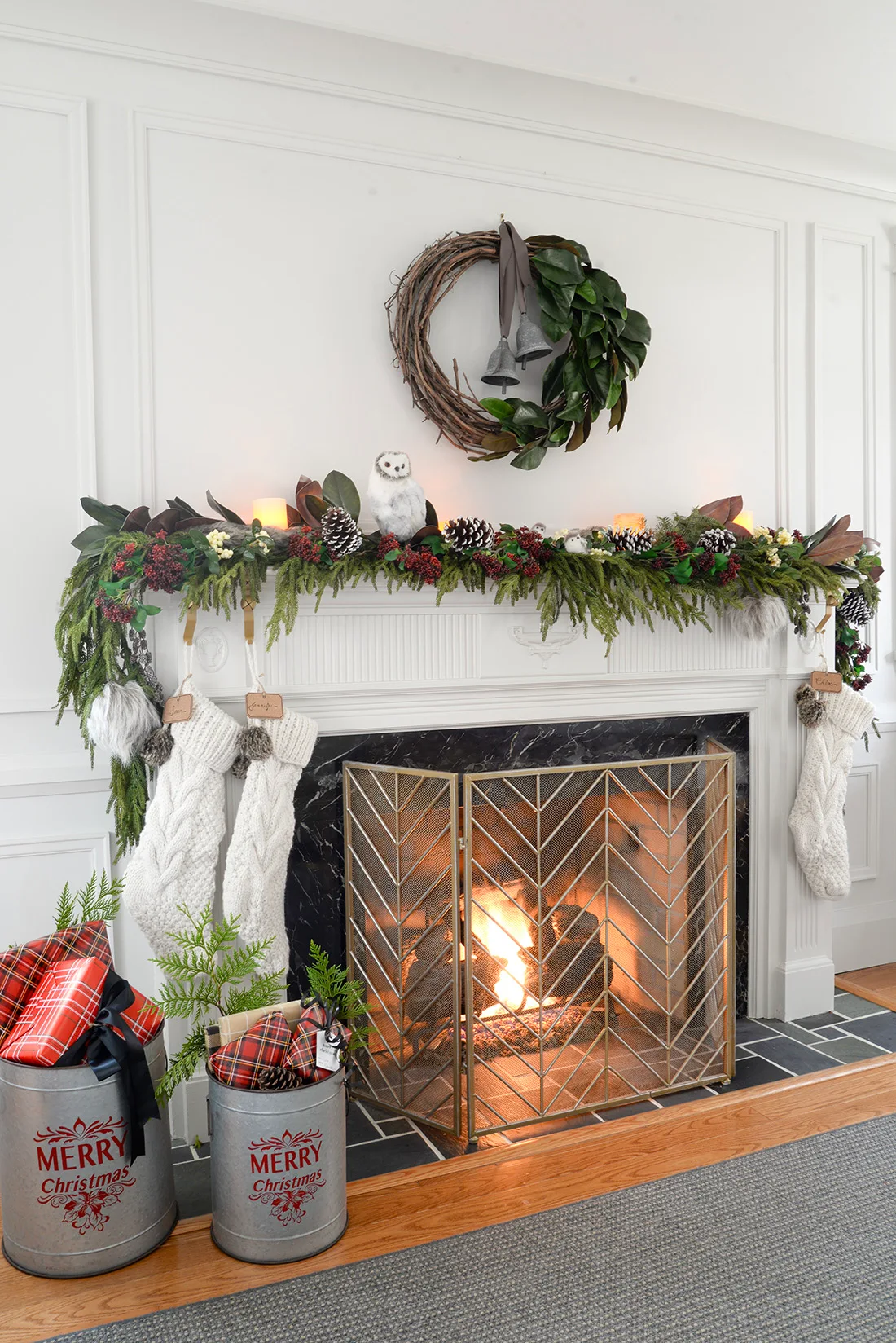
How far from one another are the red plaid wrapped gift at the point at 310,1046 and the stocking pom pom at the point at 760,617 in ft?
5.29

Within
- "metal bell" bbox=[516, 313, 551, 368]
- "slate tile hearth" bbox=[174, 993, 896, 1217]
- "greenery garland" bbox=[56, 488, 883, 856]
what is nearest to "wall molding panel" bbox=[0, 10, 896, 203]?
"metal bell" bbox=[516, 313, 551, 368]

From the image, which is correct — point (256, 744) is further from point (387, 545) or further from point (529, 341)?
point (529, 341)

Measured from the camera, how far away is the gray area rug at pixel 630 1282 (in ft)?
5.25

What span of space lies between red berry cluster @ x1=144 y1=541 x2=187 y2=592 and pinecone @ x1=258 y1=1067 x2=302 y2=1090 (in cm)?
102

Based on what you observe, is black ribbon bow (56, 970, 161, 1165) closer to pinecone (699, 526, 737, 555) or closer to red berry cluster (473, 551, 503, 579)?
red berry cluster (473, 551, 503, 579)

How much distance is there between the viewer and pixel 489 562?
2.24m

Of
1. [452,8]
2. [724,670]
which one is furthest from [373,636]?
[452,8]

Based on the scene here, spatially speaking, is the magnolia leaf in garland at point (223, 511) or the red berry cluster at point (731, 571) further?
the red berry cluster at point (731, 571)

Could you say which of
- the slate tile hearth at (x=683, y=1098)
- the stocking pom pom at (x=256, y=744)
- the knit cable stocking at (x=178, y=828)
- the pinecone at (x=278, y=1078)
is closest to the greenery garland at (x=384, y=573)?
the knit cable stocking at (x=178, y=828)

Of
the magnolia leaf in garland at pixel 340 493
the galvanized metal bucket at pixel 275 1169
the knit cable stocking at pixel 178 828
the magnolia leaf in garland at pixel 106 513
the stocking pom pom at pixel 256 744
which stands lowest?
the galvanized metal bucket at pixel 275 1169

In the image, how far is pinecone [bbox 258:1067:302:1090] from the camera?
1.79 metres

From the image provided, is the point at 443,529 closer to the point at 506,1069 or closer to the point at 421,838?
the point at 421,838

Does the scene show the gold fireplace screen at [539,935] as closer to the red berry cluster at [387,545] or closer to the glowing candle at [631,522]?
the red berry cluster at [387,545]

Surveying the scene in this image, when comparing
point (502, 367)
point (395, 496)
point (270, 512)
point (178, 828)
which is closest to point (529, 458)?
point (502, 367)
